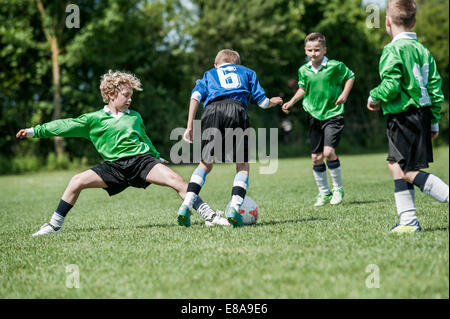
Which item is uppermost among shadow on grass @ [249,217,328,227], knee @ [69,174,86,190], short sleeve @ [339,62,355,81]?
short sleeve @ [339,62,355,81]

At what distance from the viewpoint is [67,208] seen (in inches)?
229

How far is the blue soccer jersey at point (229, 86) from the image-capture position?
18.1 ft

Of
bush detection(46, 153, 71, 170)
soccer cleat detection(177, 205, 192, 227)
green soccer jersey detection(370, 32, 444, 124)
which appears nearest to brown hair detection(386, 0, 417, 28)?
green soccer jersey detection(370, 32, 444, 124)

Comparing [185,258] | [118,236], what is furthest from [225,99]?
[185,258]

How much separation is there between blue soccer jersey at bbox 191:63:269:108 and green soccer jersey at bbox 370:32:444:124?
1508mm

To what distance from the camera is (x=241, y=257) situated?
3.79m

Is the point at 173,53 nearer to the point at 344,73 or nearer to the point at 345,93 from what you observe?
the point at 344,73

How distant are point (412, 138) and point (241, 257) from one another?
5.80 ft

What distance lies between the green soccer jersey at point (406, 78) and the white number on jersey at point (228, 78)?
162 cm

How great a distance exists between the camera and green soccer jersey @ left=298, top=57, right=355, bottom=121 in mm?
7328

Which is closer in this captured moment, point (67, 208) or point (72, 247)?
point (72, 247)

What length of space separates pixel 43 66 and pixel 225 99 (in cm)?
1997

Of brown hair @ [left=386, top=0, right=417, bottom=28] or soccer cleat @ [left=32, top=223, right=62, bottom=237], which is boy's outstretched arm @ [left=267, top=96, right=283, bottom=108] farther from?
soccer cleat @ [left=32, top=223, right=62, bottom=237]
